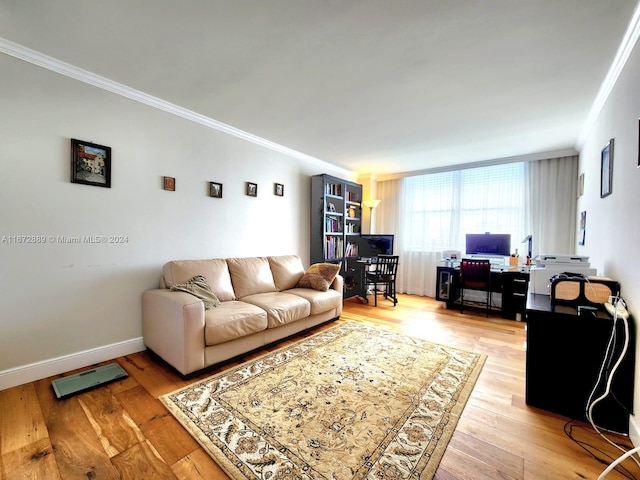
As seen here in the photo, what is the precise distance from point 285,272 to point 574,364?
2.77m

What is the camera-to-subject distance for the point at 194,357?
2113 millimetres

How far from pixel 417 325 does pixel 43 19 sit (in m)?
4.15

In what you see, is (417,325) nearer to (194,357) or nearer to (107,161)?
(194,357)

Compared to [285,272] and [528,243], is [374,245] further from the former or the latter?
[528,243]

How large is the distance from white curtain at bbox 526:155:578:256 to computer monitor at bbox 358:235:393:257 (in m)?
2.13

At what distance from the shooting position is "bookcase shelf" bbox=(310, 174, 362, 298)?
444 centimetres

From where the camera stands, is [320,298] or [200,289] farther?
[320,298]

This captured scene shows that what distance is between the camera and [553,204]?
160 inches

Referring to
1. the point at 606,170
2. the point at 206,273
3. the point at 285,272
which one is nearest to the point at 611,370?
the point at 606,170

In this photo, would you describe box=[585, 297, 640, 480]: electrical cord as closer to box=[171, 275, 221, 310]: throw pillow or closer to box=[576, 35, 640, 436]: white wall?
box=[576, 35, 640, 436]: white wall

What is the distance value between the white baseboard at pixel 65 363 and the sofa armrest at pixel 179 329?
331 mm

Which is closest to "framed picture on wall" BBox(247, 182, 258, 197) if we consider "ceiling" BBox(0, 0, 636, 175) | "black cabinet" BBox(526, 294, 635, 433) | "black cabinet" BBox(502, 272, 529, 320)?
"ceiling" BBox(0, 0, 636, 175)

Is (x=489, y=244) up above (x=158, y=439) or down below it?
above

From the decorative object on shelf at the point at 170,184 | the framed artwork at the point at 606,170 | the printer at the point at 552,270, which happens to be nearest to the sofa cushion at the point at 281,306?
the decorative object on shelf at the point at 170,184
